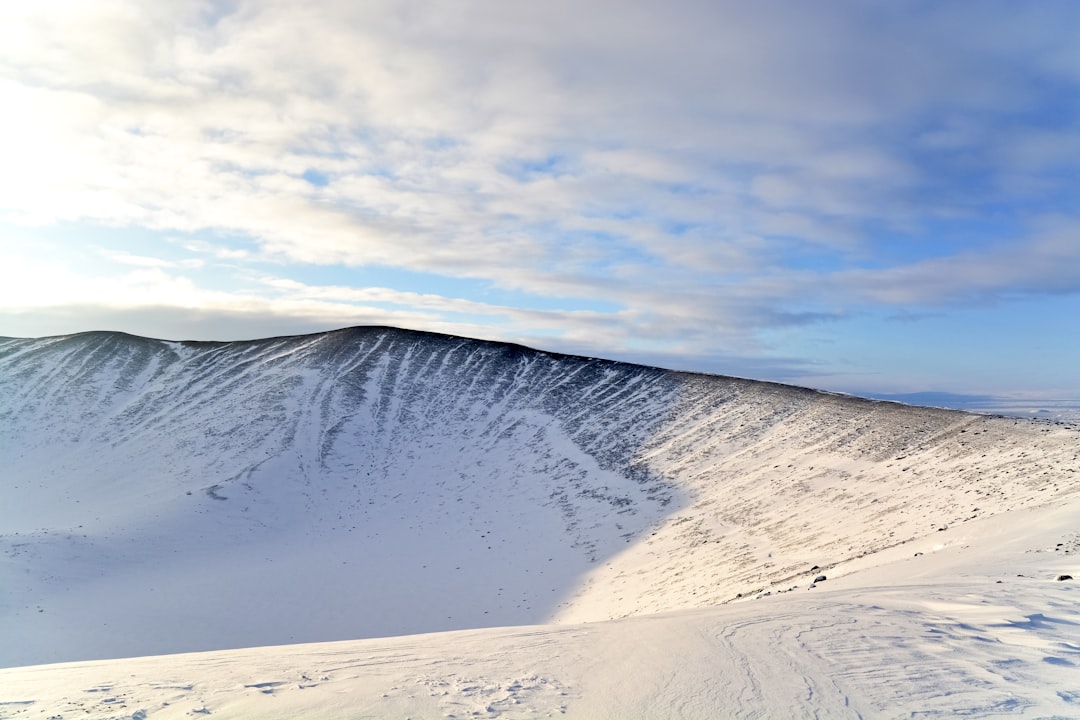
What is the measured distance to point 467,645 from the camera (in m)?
10.1

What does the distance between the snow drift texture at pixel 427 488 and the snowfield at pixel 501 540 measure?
0.67 feet

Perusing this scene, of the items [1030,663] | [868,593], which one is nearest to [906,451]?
[868,593]

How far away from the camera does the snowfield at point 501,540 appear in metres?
8.08

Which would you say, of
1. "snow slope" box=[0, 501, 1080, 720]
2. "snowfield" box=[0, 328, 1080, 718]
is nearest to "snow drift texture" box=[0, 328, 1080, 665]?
"snowfield" box=[0, 328, 1080, 718]

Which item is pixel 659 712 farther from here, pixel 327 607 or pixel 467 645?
pixel 327 607

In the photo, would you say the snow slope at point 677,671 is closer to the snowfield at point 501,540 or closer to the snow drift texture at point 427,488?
the snowfield at point 501,540

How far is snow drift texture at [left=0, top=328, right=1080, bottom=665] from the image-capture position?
79.7 ft

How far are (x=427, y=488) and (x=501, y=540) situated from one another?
34.4 ft

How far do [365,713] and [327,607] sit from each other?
21786 mm

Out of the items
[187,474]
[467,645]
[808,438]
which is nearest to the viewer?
[467,645]

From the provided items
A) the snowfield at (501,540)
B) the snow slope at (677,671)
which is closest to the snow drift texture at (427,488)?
the snowfield at (501,540)

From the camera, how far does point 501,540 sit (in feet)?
112

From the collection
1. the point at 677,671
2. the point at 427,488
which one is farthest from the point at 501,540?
the point at 677,671

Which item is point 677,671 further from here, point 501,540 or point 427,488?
point 427,488
